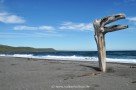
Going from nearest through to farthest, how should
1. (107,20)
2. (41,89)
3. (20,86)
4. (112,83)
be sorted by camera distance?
(41,89)
(20,86)
(112,83)
(107,20)

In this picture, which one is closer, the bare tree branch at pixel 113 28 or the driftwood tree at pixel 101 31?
the bare tree branch at pixel 113 28

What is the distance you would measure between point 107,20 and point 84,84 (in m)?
4.66

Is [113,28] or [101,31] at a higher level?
[113,28]

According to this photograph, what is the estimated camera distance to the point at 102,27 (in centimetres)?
1301

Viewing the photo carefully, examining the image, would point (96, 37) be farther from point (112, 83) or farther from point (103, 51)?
point (112, 83)

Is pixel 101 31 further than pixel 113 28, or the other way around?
pixel 101 31

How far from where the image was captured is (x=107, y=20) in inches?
505

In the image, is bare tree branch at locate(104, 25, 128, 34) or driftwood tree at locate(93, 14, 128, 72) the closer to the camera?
bare tree branch at locate(104, 25, 128, 34)

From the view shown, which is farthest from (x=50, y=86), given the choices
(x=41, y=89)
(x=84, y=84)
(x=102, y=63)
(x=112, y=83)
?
(x=102, y=63)

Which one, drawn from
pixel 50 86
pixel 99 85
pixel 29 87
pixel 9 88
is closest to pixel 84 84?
pixel 99 85

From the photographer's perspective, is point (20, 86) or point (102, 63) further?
point (102, 63)

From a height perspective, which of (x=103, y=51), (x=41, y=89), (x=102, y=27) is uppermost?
(x=102, y=27)

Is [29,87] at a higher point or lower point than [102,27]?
lower

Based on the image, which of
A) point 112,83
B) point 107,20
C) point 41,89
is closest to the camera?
point 41,89
